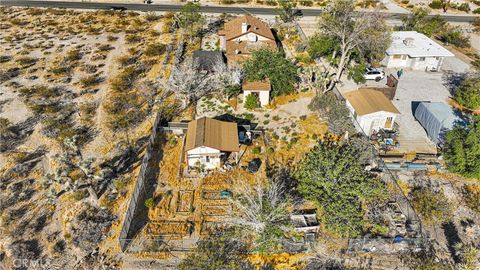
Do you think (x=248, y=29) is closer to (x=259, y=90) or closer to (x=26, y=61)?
(x=259, y=90)

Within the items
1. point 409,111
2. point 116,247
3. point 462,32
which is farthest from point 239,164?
point 462,32

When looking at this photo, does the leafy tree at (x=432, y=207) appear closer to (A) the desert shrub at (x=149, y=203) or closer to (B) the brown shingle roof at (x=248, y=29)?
(A) the desert shrub at (x=149, y=203)

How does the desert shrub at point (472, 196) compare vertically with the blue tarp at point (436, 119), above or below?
below

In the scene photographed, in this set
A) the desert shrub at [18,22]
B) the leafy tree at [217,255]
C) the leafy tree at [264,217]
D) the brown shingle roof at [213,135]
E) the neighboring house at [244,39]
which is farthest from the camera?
the desert shrub at [18,22]

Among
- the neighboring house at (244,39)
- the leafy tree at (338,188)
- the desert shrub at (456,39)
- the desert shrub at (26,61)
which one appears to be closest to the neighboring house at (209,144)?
the leafy tree at (338,188)

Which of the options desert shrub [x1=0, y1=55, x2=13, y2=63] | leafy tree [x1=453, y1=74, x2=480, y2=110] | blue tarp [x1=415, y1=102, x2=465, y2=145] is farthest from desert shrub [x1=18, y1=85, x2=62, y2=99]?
leafy tree [x1=453, y1=74, x2=480, y2=110]

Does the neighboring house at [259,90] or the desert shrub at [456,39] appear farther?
the desert shrub at [456,39]
